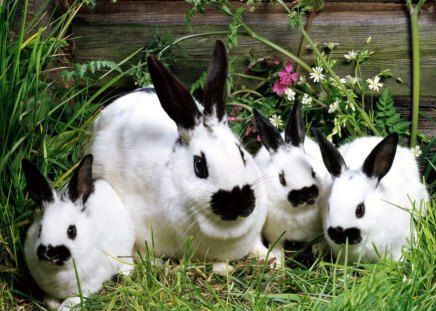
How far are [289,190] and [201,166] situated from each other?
543 millimetres

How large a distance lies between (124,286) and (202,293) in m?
0.38

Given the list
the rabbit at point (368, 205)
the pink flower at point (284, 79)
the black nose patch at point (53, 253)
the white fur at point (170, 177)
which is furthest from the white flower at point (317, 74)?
the black nose patch at point (53, 253)

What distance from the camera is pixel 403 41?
15.6 feet

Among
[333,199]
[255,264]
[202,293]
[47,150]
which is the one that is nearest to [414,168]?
[333,199]

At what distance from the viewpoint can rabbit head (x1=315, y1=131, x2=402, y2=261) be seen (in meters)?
3.71

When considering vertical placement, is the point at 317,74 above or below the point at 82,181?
above

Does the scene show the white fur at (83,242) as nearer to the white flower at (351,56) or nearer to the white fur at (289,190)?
the white fur at (289,190)

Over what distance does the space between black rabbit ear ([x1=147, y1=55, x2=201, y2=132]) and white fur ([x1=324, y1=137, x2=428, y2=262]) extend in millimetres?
773

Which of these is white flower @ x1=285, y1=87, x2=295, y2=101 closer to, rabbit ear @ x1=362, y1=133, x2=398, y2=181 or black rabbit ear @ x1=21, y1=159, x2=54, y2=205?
rabbit ear @ x1=362, y1=133, x2=398, y2=181

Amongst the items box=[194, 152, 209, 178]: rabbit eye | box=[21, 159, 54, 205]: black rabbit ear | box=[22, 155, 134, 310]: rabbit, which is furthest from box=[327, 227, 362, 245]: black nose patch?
box=[21, 159, 54, 205]: black rabbit ear

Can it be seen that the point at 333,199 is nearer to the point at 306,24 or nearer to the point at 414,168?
the point at 414,168

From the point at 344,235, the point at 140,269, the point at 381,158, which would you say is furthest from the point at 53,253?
the point at 381,158

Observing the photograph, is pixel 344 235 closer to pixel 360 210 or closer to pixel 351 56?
pixel 360 210

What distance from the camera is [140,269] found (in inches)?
154
